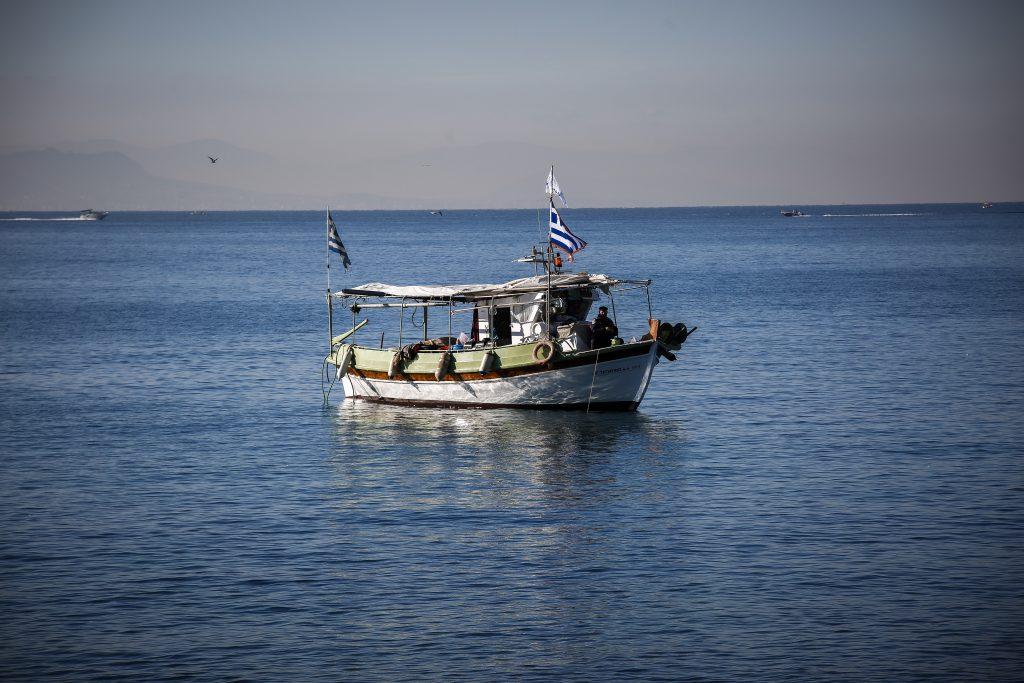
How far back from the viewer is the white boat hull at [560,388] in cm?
3794

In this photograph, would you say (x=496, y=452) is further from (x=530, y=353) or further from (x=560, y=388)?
(x=560, y=388)

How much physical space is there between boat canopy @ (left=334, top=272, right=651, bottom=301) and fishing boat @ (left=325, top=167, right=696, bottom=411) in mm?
46

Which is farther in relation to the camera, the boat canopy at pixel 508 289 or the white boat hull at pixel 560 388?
the boat canopy at pixel 508 289

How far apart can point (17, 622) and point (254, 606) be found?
163 inches

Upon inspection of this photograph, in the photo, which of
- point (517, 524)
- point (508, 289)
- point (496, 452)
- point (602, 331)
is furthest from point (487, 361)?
point (517, 524)

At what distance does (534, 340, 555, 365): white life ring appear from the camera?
3738 cm

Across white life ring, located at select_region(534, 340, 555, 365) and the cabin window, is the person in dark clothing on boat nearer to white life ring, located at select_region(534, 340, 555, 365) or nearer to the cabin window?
white life ring, located at select_region(534, 340, 555, 365)

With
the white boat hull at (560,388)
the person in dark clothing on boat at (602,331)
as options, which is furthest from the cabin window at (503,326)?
the person in dark clothing on boat at (602,331)

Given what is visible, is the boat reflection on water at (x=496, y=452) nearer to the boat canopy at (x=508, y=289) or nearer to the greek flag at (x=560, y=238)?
the boat canopy at (x=508, y=289)

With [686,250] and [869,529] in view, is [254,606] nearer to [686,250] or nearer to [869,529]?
[869,529]

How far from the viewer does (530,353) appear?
37906 mm

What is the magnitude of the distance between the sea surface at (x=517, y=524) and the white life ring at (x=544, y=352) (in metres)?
2.12

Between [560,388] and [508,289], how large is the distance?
3913 millimetres

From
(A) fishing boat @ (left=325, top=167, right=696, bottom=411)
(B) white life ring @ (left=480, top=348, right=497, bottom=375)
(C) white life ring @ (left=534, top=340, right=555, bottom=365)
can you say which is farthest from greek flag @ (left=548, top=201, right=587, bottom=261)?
(B) white life ring @ (left=480, top=348, right=497, bottom=375)
